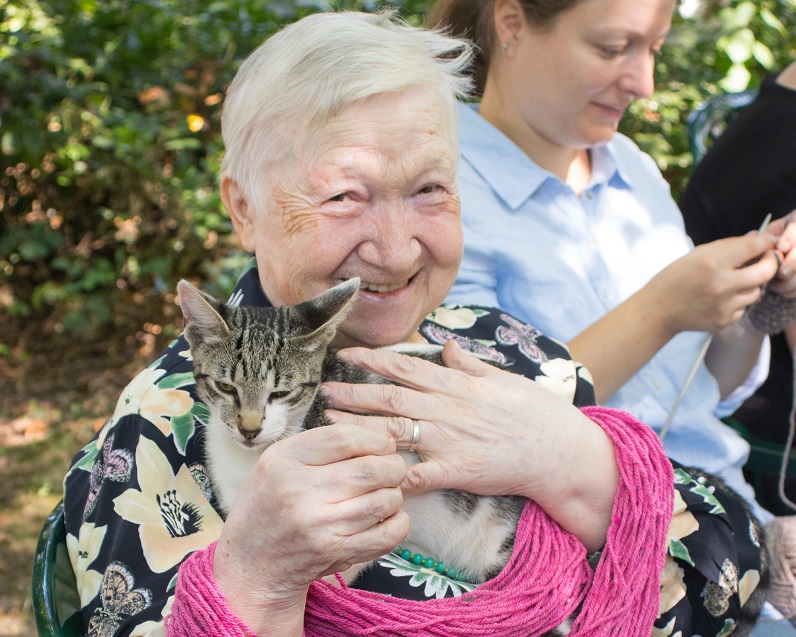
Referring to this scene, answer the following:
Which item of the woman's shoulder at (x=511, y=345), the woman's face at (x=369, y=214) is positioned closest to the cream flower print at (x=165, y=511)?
the woman's face at (x=369, y=214)

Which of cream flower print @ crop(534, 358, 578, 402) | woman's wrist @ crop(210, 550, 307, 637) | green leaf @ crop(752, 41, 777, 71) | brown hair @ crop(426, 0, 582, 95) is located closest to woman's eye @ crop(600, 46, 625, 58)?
brown hair @ crop(426, 0, 582, 95)

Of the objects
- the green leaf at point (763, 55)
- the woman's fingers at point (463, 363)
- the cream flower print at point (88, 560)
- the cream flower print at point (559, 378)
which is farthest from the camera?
the green leaf at point (763, 55)

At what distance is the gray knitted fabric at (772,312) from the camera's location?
8.15 ft

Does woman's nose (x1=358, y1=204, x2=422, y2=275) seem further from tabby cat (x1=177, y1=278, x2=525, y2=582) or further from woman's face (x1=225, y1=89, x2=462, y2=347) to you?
tabby cat (x1=177, y1=278, x2=525, y2=582)

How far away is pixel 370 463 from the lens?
1.27 metres

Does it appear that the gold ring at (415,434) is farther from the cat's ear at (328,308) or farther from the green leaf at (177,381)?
the green leaf at (177,381)

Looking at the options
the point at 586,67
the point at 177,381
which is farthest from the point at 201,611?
the point at 586,67

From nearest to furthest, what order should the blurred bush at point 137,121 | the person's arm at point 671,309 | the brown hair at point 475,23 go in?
the person's arm at point 671,309, the brown hair at point 475,23, the blurred bush at point 137,121

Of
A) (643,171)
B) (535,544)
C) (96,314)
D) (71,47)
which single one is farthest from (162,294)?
(535,544)

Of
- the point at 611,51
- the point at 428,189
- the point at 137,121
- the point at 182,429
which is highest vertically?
the point at 611,51

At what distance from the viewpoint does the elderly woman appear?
127cm

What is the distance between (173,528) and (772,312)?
6.35ft

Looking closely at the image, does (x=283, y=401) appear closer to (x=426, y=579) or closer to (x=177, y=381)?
(x=177, y=381)

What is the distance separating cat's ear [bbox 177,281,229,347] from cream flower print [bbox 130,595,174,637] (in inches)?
20.2
